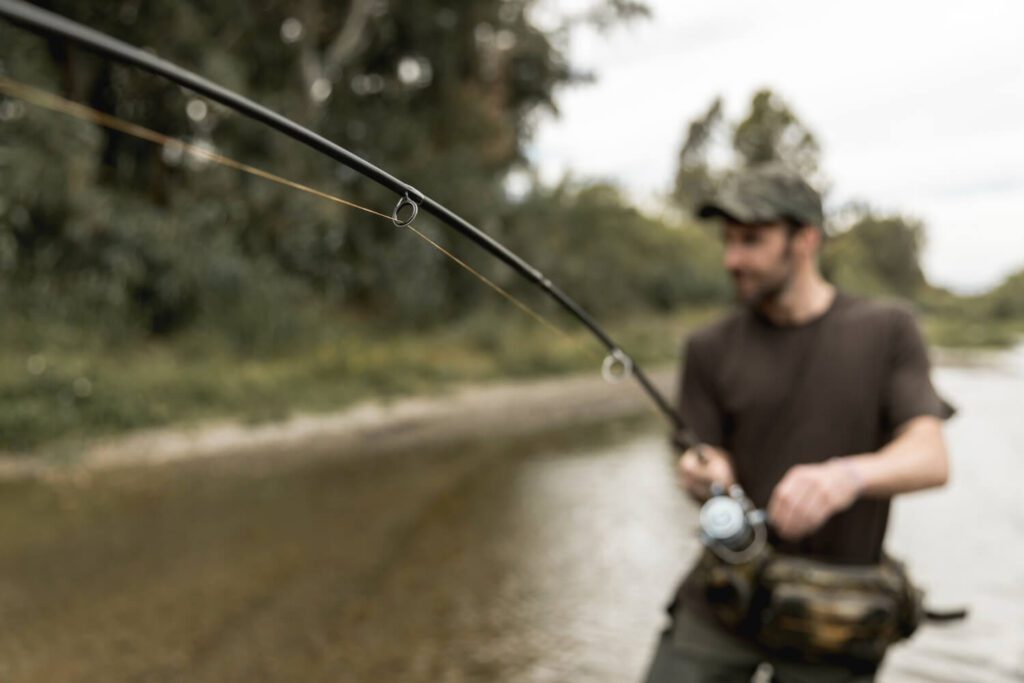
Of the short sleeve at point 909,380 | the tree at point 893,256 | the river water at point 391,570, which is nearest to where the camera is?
the short sleeve at point 909,380

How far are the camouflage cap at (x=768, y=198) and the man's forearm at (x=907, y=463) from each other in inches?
22.2

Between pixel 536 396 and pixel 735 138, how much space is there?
28072 millimetres

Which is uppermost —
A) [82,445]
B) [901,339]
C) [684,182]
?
[684,182]

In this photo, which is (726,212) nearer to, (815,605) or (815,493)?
(815,493)

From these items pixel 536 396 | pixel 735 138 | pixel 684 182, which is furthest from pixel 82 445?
pixel 684 182

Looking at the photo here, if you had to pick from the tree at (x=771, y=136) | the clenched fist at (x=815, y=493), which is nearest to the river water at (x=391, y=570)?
the clenched fist at (x=815, y=493)

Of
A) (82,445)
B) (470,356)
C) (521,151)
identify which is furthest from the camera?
(521,151)

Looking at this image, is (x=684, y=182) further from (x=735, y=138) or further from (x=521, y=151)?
(x=521, y=151)

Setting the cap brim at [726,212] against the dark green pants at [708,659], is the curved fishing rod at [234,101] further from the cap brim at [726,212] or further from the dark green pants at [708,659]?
the dark green pants at [708,659]

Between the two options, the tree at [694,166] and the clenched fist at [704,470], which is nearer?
the clenched fist at [704,470]

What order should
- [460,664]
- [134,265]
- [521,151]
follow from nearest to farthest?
[460,664] → [134,265] → [521,151]

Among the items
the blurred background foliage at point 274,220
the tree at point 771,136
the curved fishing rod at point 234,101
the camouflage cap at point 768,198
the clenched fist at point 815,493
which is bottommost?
the clenched fist at point 815,493

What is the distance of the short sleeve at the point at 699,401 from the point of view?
2.41m

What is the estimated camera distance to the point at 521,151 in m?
22.3
